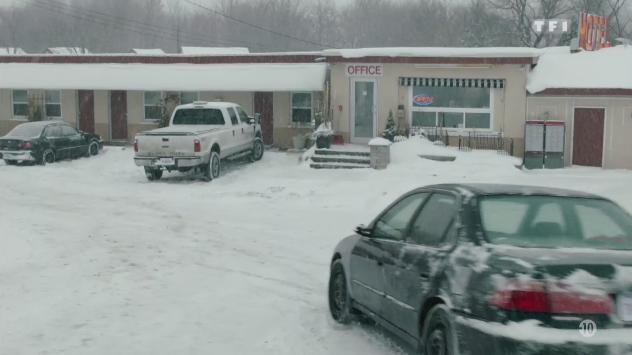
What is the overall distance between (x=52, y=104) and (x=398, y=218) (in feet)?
89.1

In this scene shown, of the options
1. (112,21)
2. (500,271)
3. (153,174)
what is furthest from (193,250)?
(112,21)

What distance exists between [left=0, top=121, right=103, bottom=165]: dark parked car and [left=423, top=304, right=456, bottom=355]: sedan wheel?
20681 mm

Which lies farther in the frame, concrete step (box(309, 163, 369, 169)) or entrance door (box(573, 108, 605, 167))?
entrance door (box(573, 108, 605, 167))

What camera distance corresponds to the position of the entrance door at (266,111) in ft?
94.5

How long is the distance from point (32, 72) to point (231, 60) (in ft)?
27.7

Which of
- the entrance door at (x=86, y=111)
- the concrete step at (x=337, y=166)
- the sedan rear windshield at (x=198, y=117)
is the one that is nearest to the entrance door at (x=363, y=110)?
the concrete step at (x=337, y=166)

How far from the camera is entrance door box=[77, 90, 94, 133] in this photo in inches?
1209

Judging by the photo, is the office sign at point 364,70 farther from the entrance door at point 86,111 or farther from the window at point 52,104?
the window at point 52,104

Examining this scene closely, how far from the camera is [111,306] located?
8328mm

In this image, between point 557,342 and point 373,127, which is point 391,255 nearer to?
point 557,342

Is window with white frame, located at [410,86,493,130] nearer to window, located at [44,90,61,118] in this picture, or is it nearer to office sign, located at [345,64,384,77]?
office sign, located at [345,64,384,77]

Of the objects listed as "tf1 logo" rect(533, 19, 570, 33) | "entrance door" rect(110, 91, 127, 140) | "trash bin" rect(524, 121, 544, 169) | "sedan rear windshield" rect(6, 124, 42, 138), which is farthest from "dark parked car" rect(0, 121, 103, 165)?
"tf1 logo" rect(533, 19, 570, 33)

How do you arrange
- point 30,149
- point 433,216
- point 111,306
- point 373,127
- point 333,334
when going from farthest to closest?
1. point 373,127
2. point 30,149
3. point 111,306
4. point 333,334
5. point 433,216

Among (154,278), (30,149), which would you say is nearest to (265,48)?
(30,149)
